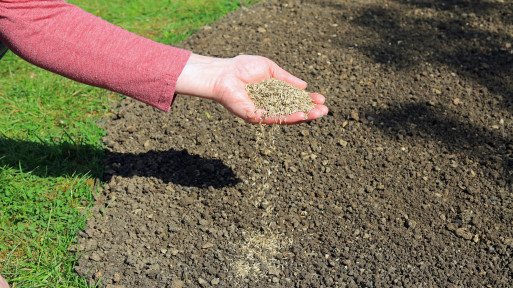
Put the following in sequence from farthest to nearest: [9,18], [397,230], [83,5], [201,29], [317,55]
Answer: [83,5] → [201,29] → [317,55] → [397,230] → [9,18]

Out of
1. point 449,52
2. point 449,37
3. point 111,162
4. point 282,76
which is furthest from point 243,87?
point 449,37

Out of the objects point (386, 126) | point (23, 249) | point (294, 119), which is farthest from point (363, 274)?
point (23, 249)

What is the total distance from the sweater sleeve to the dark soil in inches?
31.8

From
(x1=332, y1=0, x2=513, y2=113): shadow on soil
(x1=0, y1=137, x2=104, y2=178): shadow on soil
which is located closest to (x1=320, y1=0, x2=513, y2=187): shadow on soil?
(x1=332, y1=0, x2=513, y2=113): shadow on soil

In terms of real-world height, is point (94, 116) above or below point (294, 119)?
below

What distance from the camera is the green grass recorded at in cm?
256

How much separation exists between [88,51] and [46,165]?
3.67ft

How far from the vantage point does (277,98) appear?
2602 millimetres

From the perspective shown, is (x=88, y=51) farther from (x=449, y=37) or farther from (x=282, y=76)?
(x=449, y=37)

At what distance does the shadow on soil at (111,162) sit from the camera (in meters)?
2.98

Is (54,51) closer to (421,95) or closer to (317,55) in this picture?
(317,55)

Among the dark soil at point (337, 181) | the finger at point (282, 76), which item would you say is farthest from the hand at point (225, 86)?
the dark soil at point (337, 181)

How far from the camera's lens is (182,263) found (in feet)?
8.38

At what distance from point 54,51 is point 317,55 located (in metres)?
2.16
